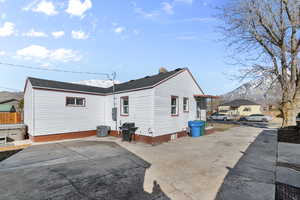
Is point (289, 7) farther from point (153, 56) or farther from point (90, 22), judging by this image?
point (90, 22)

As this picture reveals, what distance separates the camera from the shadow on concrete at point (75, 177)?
3307 millimetres

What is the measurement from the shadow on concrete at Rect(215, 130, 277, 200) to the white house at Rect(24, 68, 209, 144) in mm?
4748

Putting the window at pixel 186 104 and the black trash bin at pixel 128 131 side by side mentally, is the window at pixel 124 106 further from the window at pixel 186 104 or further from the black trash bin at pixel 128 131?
the window at pixel 186 104

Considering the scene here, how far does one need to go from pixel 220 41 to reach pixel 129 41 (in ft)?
26.9

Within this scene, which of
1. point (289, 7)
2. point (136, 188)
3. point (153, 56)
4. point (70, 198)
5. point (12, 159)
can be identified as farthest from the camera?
point (153, 56)

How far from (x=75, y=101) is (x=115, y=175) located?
808 centimetres

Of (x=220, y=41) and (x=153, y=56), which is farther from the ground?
(x=220, y=41)

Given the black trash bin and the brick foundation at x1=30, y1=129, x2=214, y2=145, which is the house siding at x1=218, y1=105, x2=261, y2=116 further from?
the black trash bin

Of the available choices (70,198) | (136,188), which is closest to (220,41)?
(136,188)

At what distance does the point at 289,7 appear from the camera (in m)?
11.3

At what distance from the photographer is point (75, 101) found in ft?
35.2

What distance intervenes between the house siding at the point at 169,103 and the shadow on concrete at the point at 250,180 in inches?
179

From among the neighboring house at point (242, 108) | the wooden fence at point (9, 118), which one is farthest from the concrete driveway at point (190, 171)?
the neighboring house at point (242, 108)

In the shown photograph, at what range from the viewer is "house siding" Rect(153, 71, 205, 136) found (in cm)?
903
